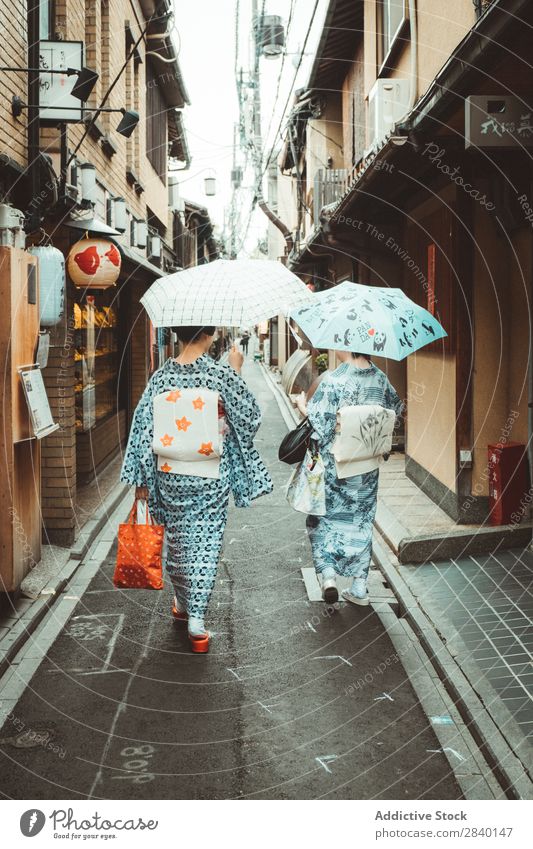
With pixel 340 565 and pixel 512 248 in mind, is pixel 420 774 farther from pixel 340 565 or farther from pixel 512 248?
pixel 512 248

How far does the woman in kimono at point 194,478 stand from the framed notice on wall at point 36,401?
1358 millimetres

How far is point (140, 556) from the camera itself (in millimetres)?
5723

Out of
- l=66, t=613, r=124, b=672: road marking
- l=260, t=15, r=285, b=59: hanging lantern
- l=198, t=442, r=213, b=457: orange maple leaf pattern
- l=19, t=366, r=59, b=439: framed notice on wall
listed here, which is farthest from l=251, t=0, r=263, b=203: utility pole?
l=66, t=613, r=124, b=672: road marking

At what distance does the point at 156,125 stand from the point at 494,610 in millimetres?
17157

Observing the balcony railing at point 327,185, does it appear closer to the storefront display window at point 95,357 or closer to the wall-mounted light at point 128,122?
the storefront display window at point 95,357

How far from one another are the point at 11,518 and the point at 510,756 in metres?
4.32

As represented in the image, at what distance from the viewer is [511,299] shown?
356 inches

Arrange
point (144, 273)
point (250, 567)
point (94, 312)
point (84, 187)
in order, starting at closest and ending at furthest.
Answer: point (250, 567), point (84, 187), point (94, 312), point (144, 273)

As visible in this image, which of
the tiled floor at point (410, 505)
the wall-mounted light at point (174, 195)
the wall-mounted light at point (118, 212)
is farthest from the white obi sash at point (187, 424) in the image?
the wall-mounted light at point (174, 195)

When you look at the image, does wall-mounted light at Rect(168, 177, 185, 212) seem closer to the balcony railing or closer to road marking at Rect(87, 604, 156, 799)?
the balcony railing

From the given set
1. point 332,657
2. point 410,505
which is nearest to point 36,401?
point 332,657

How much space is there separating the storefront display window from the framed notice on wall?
4714 millimetres

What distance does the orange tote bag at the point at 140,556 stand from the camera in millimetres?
5711

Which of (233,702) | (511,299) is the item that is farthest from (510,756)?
(511,299)
